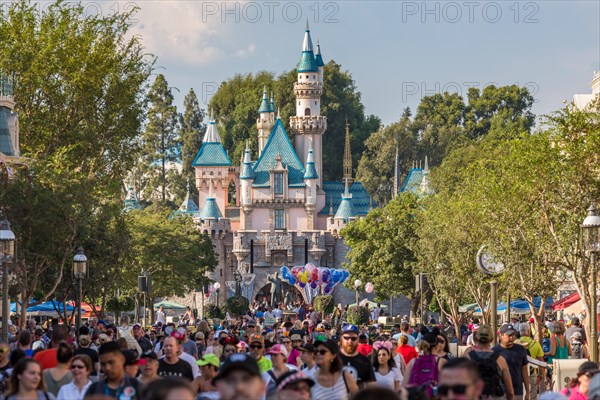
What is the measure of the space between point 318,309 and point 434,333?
66164 mm

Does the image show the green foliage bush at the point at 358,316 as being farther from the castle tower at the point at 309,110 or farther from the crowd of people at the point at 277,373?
the castle tower at the point at 309,110

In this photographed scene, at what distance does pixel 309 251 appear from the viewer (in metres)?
115

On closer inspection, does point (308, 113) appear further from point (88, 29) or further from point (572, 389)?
point (572, 389)

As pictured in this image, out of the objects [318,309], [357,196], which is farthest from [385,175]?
[318,309]

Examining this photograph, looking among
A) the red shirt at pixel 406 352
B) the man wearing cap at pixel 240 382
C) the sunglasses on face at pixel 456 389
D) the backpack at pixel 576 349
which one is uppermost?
the man wearing cap at pixel 240 382

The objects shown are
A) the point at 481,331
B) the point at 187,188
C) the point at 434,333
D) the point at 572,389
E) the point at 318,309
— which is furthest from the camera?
the point at 187,188

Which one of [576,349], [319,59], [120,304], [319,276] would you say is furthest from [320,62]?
[576,349]

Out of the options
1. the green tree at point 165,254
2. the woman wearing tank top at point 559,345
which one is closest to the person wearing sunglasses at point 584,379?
the woman wearing tank top at point 559,345

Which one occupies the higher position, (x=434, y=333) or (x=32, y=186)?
(x=32, y=186)

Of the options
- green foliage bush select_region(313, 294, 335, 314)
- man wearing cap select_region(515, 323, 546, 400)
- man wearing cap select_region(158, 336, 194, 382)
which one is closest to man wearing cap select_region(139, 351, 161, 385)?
man wearing cap select_region(158, 336, 194, 382)

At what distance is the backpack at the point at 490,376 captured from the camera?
15133 mm

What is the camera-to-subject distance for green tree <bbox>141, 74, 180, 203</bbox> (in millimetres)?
128250

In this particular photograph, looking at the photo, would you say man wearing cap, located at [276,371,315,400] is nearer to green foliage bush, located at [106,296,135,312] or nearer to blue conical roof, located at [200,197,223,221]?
green foliage bush, located at [106,296,135,312]

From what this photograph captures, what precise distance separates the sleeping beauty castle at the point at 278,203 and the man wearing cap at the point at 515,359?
9098cm
